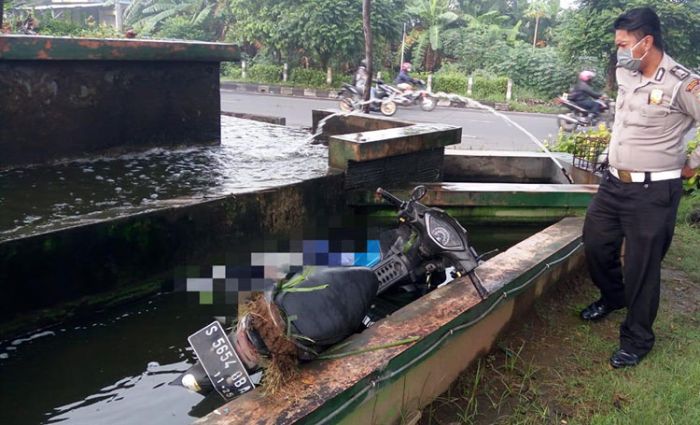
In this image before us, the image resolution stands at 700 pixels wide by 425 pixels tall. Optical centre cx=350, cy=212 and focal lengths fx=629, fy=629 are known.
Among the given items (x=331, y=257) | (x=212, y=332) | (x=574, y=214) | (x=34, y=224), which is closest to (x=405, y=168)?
(x=574, y=214)

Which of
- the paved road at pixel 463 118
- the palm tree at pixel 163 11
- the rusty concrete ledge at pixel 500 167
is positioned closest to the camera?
Answer: the rusty concrete ledge at pixel 500 167

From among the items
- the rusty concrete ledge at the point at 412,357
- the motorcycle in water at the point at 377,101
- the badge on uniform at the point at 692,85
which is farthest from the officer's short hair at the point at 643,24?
the motorcycle in water at the point at 377,101

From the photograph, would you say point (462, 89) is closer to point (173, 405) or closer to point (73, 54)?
point (73, 54)

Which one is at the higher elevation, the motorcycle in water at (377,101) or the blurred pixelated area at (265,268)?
the motorcycle in water at (377,101)

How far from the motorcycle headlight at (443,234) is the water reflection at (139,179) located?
171 cm

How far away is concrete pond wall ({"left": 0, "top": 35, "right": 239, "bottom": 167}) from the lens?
4.81 metres

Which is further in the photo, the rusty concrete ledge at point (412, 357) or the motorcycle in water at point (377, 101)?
the motorcycle in water at point (377, 101)

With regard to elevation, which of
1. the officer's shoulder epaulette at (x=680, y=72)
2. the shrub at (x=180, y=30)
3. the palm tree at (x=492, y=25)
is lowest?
the officer's shoulder epaulette at (x=680, y=72)

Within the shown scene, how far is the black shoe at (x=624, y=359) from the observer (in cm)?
318

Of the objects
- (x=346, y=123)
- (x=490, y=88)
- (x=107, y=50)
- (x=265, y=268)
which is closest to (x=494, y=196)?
(x=346, y=123)

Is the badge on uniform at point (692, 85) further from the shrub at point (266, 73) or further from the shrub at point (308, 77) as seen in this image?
the shrub at point (266, 73)

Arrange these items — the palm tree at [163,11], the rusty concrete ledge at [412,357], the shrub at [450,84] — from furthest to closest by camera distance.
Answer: the palm tree at [163,11]
the shrub at [450,84]
the rusty concrete ledge at [412,357]

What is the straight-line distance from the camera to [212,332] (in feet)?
7.13

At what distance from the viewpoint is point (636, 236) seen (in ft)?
10.4
